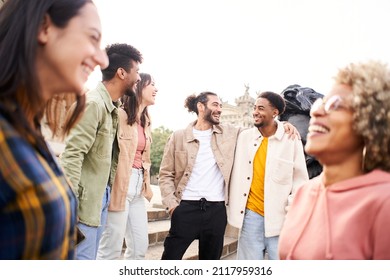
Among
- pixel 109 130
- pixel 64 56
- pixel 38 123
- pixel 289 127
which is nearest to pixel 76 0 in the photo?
pixel 64 56

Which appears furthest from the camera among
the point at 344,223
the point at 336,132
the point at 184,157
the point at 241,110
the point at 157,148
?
the point at 157,148

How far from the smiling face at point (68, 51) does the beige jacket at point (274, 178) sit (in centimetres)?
215

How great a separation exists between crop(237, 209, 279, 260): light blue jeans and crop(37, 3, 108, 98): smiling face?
2.23 m

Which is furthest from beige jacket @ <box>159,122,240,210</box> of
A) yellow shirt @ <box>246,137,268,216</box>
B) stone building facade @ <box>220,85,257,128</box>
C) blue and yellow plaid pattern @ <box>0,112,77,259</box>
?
stone building facade @ <box>220,85,257,128</box>

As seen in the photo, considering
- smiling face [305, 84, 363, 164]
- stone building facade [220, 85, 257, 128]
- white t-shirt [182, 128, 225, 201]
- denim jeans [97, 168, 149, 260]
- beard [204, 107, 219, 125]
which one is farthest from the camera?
stone building facade [220, 85, 257, 128]

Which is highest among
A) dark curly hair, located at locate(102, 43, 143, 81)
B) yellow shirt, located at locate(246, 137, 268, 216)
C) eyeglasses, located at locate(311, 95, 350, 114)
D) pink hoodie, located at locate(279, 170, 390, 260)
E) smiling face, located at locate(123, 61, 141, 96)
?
dark curly hair, located at locate(102, 43, 143, 81)

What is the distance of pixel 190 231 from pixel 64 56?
2.32 m

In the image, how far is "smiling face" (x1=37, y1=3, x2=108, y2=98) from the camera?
103 centimetres

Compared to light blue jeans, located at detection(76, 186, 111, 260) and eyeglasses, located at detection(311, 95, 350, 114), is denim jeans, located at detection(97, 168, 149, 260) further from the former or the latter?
eyeglasses, located at detection(311, 95, 350, 114)

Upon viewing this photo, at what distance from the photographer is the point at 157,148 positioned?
37938mm

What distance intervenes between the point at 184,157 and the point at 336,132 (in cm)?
227

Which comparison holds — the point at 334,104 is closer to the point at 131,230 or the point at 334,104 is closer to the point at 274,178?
the point at 274,178

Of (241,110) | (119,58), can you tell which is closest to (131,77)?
(119,58)

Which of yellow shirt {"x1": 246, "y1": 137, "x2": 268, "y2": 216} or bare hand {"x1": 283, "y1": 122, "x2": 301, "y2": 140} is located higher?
bare hand {"x1": 283, "y1": 122, "x2": 301, "y2": 140}
